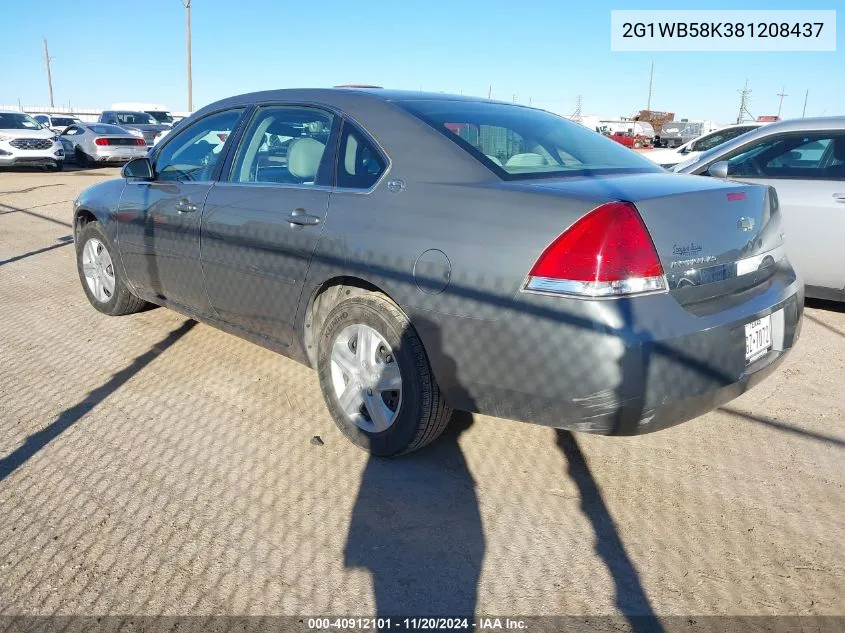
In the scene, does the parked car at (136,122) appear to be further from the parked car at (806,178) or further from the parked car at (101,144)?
the parked car at (806,178)

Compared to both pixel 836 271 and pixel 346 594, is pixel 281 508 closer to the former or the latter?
pixel 346 594

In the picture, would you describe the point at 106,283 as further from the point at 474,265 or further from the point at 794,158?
the point at 794,158

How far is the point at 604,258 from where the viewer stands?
2.36 m

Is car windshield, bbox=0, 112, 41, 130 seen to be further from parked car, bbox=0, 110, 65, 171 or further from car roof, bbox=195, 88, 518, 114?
car roof, bbox=195, 88, 518, 114

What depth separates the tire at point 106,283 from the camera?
4.97m

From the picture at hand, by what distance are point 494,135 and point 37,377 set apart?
9.95 feet

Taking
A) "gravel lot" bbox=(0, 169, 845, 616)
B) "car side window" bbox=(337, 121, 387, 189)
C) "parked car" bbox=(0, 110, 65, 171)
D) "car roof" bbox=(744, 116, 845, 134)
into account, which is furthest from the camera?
"parked car" bbox=(0, 110, 65, 171)

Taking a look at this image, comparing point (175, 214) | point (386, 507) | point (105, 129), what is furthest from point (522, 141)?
point (105, 129)

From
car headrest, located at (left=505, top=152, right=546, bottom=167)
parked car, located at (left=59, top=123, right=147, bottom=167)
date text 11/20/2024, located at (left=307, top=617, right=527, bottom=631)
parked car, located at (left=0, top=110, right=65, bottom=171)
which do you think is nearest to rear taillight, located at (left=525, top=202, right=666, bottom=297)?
car headrest, located at (left=505, top=152, right=546, bottom=167)

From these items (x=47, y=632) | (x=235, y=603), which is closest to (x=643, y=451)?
(x=235, y=603)

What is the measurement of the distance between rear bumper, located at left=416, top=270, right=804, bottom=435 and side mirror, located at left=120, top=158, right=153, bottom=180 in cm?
274

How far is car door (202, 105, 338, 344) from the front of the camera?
334cm

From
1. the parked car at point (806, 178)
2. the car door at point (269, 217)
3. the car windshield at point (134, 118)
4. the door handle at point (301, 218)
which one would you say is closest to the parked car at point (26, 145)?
the car windshield at point (134, 118)

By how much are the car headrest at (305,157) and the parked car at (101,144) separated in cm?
1873
